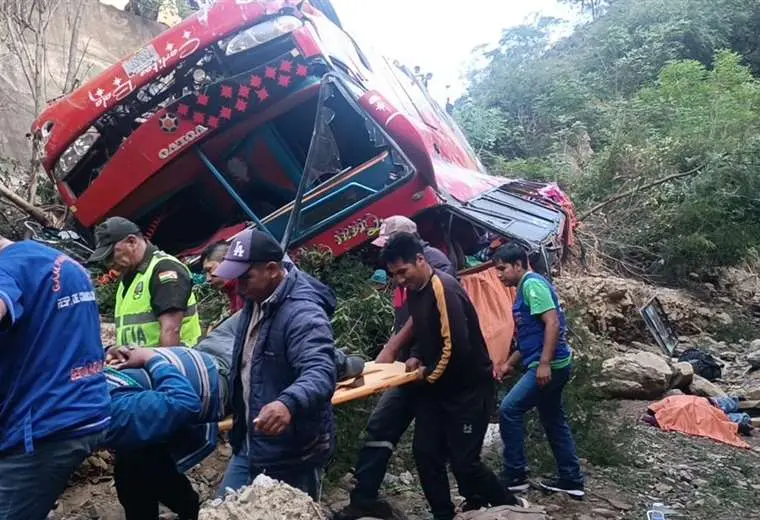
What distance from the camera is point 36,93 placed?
345 inches

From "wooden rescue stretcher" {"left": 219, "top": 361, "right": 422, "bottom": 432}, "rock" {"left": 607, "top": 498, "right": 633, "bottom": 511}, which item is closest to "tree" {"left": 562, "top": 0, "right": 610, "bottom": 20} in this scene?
"rock" {"left": 607, "top": 498, "right": 633, "bottom": 511}

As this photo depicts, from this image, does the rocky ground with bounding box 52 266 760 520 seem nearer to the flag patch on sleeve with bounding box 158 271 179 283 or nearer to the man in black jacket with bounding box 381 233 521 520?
the man in black jacket with bounding box 381 233 521 520

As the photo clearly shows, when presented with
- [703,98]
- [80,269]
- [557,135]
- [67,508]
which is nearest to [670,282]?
[703,98]

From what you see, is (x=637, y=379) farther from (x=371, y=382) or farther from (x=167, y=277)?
(x=167, y=277)

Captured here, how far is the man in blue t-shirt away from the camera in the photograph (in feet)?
6.38

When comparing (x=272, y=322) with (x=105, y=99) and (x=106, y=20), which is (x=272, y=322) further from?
(x=106, y=20)

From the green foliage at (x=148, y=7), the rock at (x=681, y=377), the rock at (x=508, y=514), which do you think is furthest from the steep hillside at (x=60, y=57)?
the rock at (x=508, y=514)

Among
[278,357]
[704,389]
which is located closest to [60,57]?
[704,389]

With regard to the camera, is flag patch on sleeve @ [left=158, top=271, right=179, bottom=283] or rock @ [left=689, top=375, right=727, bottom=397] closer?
flag patch on sleeve @ [left=158, top=271, right=179, bottom=283]

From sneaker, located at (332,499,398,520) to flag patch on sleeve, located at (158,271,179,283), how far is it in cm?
126

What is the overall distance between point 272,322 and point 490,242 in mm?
3704

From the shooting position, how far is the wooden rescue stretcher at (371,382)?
9.23 ft

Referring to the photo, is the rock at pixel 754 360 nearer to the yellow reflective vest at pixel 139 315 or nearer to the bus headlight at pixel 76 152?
the bus headlight at pixel 76 152

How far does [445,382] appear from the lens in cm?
326
